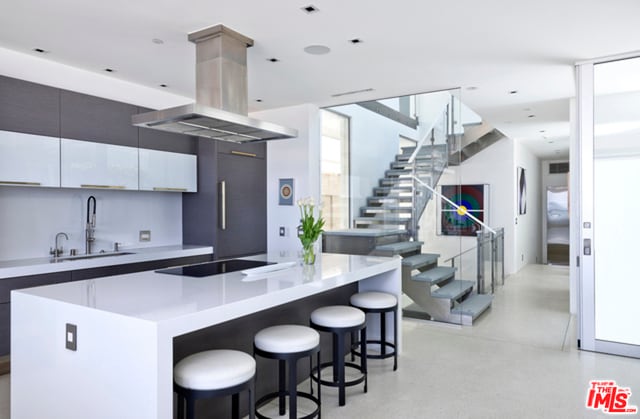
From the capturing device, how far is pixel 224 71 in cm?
326

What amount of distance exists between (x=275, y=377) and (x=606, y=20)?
3.45 metres

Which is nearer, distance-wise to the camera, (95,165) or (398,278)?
(398,278)

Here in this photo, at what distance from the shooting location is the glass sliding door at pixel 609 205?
386 centimetres

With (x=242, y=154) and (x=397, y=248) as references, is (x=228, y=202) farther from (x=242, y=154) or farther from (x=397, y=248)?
(x=397, y=248)

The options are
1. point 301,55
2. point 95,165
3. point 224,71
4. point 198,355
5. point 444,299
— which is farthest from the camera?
point 444,299

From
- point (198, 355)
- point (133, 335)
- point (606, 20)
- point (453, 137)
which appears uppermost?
point (606, 20)

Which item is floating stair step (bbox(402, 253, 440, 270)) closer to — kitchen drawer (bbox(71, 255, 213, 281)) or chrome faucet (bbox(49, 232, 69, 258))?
kitchen drawer (bbox(71, 255, 213, 281))

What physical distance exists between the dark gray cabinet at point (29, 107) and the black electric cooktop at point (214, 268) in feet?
6.32

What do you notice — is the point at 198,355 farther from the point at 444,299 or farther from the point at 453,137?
the point at 453,137

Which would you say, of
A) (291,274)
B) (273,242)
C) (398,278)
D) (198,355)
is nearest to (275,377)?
(291,274)

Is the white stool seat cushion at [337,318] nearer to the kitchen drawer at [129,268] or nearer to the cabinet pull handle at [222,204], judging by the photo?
the kitchen drawer at [129,268]

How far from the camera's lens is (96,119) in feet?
13.9

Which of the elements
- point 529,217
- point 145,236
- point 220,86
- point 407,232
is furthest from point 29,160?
point 529,217

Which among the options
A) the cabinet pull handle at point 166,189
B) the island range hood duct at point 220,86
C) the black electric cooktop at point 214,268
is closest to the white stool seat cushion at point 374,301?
the black electric cooktop at point 214,268
